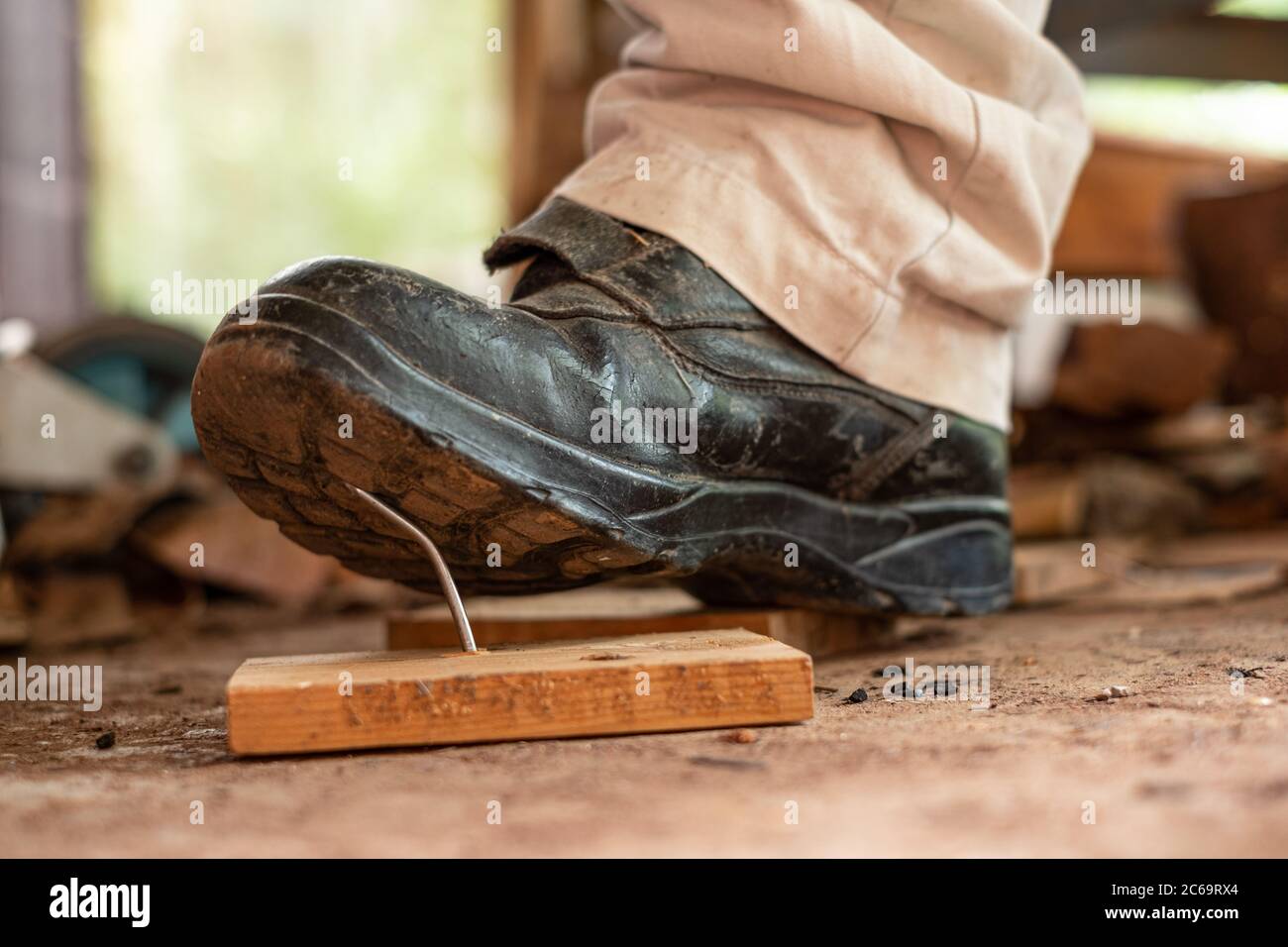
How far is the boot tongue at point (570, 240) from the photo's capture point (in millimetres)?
1156

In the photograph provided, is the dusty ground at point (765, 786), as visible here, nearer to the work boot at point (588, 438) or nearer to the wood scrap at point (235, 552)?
the work boot at point (588, 438)

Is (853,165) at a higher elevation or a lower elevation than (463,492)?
higher

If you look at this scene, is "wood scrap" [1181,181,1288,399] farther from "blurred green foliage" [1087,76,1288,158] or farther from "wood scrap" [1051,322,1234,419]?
"blurred green foliage" [1087,76,1288,158]

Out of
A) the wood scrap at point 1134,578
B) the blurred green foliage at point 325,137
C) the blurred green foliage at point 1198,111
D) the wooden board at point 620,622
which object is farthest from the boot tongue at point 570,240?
the blurred green foliage at point 325,137

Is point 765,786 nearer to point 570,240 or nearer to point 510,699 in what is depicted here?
point 510,699

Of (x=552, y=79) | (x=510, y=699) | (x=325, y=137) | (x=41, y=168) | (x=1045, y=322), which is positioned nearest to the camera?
(x=510, y=699)

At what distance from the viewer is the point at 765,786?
77cm

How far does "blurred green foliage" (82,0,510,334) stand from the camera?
1069 centimetres

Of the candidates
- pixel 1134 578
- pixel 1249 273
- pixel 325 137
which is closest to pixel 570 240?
pixel 1134 578

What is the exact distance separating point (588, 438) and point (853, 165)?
0.41 meters

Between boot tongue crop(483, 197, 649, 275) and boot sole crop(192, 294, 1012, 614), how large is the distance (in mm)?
207

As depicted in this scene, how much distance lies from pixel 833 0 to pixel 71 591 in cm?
181
